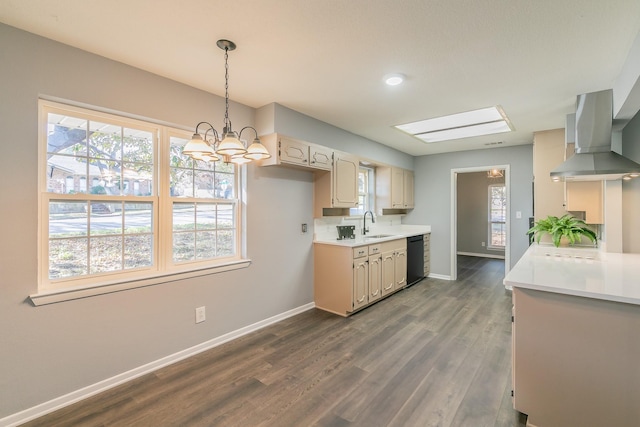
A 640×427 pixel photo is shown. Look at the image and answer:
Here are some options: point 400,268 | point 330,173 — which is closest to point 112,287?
point 330,173

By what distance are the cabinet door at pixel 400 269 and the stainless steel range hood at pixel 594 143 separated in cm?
240

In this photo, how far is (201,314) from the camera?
273 cm

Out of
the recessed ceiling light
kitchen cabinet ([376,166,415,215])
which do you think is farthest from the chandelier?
kitchen cabinet ([376,166,415,215])

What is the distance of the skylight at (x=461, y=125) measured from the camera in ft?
11.1

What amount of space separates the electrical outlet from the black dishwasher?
337 centimetres

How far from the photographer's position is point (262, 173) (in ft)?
10.6

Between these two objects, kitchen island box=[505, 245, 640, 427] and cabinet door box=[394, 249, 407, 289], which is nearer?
kitchen island box=[505, 245, 640, 427]

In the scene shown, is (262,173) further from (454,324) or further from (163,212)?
(454,324)

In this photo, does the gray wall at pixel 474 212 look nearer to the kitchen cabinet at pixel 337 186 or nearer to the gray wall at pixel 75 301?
the kitchen cabinet at pixel 337 186

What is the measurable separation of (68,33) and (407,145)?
4429mm

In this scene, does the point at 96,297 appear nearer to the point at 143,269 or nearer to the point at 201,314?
the point at 143,269

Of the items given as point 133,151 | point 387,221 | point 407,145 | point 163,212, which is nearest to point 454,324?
point 387,221

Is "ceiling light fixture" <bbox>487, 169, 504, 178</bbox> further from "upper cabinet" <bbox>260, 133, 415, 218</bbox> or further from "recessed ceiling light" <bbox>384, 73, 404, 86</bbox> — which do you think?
"recessed ceiling light" <bbox>384, 73, 404, 86</bbox>

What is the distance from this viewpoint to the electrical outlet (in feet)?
8.85
